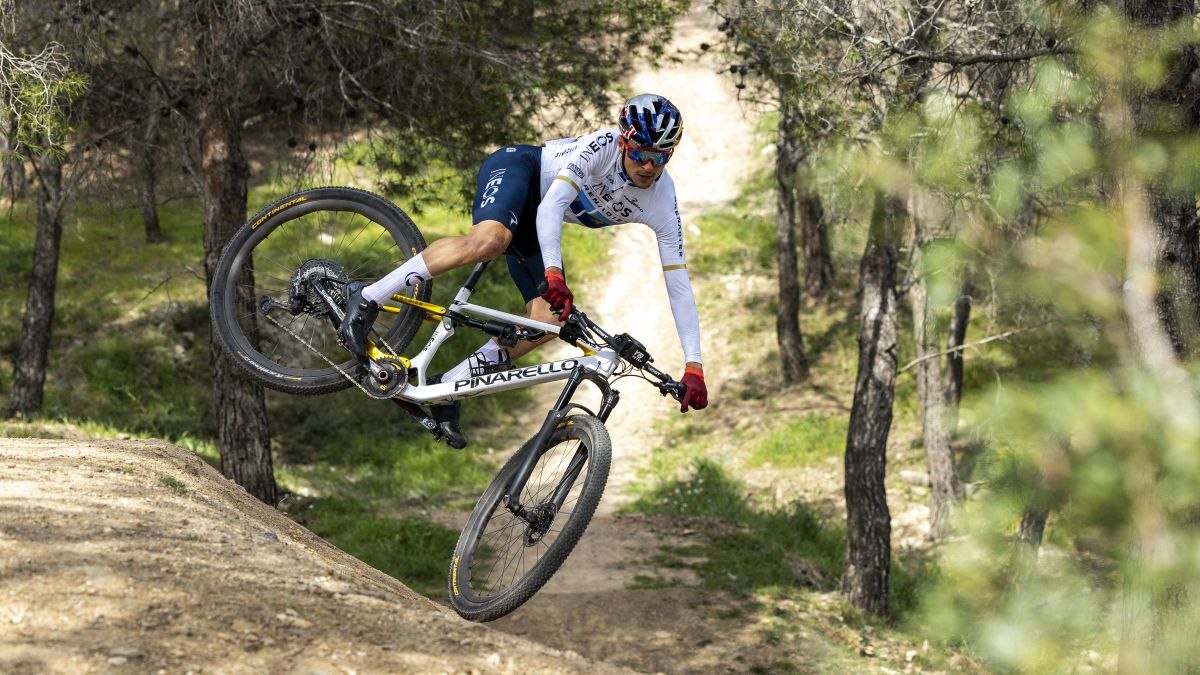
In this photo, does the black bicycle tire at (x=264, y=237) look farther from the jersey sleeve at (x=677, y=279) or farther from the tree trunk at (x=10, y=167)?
the tree trunk at (x=10, y=167)

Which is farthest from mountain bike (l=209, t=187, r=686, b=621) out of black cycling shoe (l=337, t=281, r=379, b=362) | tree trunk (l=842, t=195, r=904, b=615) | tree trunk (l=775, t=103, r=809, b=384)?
tree trunk (l=775, t=103, r=809, b=384)

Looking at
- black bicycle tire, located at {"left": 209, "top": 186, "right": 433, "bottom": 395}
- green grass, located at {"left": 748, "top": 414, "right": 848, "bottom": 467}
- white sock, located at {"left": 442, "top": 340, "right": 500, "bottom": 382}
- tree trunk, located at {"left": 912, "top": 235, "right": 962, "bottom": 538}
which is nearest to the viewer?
white sock, located at {"left": 442, "top": 340, "right": 500, "bottom": 382}

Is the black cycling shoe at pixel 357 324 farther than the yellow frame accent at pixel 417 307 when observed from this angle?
No

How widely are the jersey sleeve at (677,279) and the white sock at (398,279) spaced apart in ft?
4.55

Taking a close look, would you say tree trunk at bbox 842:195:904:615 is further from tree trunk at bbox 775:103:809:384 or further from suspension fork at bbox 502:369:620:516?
tree trunk at bbox 775:103:809:384

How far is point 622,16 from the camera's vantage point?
11562mm

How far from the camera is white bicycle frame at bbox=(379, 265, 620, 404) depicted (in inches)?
253

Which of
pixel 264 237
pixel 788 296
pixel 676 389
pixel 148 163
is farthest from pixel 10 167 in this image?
pixel 788 296

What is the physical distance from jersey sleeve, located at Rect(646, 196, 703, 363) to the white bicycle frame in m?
0.48

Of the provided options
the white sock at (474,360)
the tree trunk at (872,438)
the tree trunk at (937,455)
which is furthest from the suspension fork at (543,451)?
the tree trunk at (937,455)

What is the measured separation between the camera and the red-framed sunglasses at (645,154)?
635 cm

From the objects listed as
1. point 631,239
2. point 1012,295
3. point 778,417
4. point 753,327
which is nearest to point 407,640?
point 1012,295

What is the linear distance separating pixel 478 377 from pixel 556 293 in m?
0.90

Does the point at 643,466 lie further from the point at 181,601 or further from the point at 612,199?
the point at 181,601
